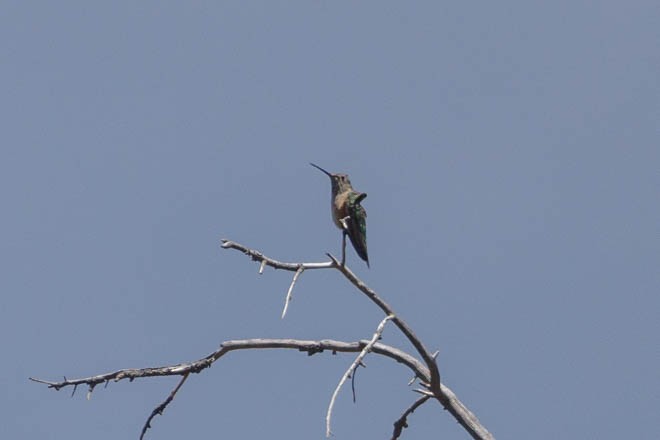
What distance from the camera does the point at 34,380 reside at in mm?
7605

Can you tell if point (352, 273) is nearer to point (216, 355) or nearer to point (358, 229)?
point (216, 355)

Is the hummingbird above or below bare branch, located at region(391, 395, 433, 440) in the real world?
above

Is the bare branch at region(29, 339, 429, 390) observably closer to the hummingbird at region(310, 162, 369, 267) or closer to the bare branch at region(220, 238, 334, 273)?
the bare branch at region(220, 238, 334, 273)

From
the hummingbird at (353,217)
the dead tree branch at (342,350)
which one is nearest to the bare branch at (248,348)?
the dead tree branch at (342,350)

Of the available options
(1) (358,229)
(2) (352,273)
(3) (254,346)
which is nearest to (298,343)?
(3) (254,346)

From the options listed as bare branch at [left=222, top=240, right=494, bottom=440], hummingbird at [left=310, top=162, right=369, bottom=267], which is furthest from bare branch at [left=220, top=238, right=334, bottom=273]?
hummingbird at [left=310, top=162, right=369, bottom=267]

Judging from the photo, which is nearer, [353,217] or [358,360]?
[358,360]

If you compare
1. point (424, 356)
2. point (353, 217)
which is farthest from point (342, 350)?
point (353, 217)

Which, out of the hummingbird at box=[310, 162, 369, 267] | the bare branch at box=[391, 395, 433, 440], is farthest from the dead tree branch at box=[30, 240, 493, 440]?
the hummingbird at box=[310, 162, 369, 267]

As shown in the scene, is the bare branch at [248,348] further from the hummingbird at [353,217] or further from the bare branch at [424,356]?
the hummingbird at [353,217]

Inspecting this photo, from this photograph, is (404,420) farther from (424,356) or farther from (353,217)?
(353,217)

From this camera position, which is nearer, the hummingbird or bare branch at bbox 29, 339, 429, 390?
bare branch at bbox 29, 339, 429, 390

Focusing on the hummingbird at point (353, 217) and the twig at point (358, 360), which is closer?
the twig at point (358, 360)

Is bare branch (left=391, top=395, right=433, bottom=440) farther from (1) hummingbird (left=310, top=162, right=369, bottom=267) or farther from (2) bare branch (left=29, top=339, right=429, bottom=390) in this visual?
(1) hummingbird (left=310, top=162, right=369, bottom=267)
